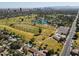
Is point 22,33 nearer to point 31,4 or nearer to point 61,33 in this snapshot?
point 31,4

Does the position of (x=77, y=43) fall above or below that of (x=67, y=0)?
below

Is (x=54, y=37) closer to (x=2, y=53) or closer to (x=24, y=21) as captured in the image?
(x=24, y=21)

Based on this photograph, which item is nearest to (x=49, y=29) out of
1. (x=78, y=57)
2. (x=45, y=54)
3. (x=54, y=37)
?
(x=54, y=37)

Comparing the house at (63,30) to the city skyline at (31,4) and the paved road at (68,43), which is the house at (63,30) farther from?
the city skyline at (31,4)

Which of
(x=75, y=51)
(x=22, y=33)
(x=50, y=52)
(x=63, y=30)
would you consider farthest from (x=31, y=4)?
(x=75, y=51)

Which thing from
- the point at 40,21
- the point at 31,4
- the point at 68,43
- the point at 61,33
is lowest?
the point at 68,43

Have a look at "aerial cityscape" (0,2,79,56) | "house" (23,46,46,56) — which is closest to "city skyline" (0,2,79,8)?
"aerial cityscape" (0,2,79,56)

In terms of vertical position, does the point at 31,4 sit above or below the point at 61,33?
above

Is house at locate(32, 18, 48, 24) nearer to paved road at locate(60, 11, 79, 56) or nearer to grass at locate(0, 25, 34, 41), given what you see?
grass at locate(0, 25, 34, 41)
